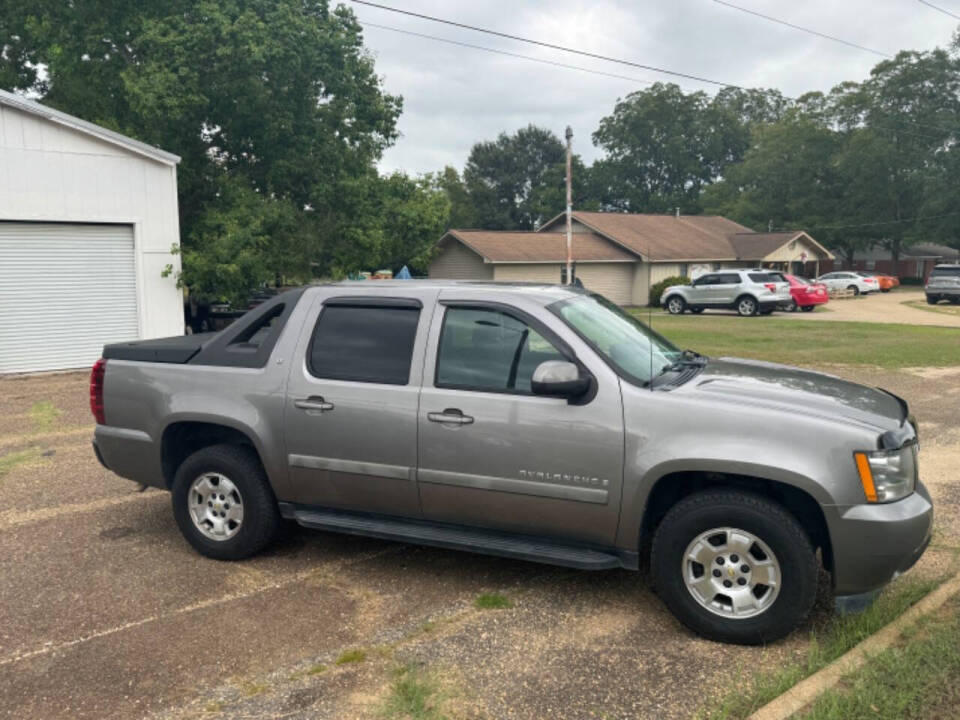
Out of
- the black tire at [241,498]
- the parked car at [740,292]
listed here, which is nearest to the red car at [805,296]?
the parked car at [740,292]

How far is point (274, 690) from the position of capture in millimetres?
3547

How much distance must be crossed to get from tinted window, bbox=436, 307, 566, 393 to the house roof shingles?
3189 centimetres

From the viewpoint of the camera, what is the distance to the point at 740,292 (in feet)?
95.6

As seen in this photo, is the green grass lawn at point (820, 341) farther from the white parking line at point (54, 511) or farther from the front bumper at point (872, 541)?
the white parking line at point (54, 511)

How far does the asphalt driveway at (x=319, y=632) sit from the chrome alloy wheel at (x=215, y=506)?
220 millimetres

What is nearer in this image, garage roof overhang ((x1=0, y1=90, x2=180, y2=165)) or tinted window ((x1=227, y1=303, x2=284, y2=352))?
tinted window ((x1=227, y1=303, x2=284, y2=352))

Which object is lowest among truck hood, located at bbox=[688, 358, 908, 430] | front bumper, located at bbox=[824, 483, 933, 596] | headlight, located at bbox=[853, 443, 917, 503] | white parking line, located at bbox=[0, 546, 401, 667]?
white parking line, located at bbox=[0, 546, 401, 667]

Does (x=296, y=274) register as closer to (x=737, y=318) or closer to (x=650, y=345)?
(x=737, y=318)

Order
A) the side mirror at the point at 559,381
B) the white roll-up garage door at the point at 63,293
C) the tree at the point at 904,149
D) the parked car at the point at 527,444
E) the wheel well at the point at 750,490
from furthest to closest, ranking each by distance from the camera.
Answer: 1. the tree at the point at 904,149
2. the white roll-up garage door at the point at 63,293
3. the side mirror at the point at 559,381
4. the wheel well at the point at 750,490
5. the parked car at the point at 527,444

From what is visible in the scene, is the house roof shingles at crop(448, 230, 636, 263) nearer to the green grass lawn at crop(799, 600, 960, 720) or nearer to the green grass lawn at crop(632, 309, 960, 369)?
the green grass lawn at crop(632, 309, 960, 369)

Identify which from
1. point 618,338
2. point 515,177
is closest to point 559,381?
point 618,338

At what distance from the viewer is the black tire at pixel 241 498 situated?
16.1 ft

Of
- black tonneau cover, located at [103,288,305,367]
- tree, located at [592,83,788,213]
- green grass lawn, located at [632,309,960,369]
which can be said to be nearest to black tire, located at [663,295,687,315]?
green grass lawn, located at [632,309,960,369]

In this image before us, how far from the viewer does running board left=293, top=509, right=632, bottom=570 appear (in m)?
4.12
